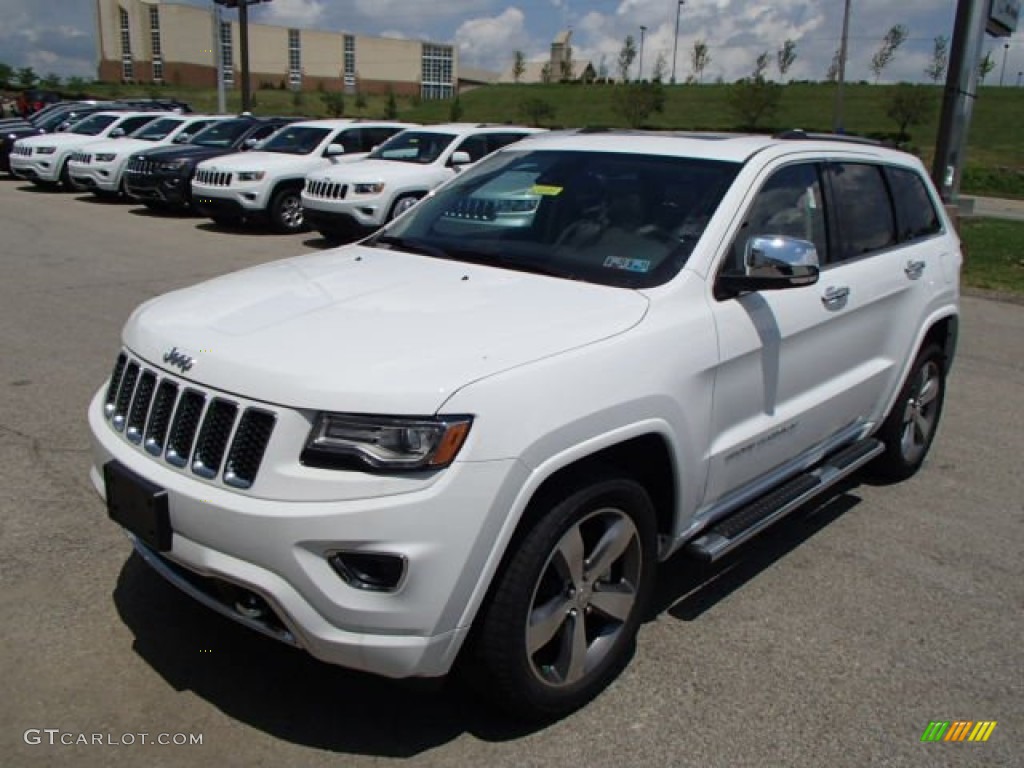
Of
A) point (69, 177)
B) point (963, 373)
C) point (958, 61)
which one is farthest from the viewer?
point (69, 177)

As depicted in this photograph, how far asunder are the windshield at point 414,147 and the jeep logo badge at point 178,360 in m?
11.3

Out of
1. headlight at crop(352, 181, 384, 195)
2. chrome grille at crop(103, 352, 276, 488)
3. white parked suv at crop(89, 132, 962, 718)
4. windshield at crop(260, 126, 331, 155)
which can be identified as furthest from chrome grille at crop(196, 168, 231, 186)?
chrome grille at crop(103, 352, 276, 488)

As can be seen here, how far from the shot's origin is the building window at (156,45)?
105500mm

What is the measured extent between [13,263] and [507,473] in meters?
10.7

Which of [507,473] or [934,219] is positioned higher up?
[934,219]

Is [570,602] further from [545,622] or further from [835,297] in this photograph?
[835,297]

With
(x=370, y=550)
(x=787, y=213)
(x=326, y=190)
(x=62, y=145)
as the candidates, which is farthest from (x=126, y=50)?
(x=370, y=550)

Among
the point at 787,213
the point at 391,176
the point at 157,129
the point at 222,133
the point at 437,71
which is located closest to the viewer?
the point at 787,213

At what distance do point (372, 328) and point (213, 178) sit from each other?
1281cm

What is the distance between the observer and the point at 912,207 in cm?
502

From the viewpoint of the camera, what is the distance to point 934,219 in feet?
17.2

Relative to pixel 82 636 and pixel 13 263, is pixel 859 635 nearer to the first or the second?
pixel 82 636

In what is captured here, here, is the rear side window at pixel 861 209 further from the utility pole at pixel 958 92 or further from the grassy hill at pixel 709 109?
the grassy hill at pixel 709 109

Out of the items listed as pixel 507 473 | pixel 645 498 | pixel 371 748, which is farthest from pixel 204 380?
pixel 645 498
